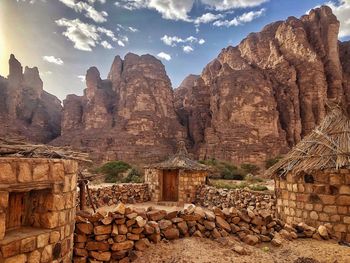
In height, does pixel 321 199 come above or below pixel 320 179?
below

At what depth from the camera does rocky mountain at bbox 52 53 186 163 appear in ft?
194

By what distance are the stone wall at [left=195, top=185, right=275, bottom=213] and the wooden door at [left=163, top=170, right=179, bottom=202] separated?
195 centimetres

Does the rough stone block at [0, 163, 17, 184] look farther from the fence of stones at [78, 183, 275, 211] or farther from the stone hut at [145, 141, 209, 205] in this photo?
the stone hut at [145, 141, 209, 205]

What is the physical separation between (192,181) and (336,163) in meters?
12.9

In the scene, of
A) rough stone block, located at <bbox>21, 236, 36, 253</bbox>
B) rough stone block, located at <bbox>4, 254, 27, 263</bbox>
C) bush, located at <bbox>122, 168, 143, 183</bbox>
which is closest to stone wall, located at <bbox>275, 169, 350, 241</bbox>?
rough stone block, located at <bbox>21, 236, 36, 253</bbox>

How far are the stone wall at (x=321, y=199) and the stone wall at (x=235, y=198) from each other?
4.52m

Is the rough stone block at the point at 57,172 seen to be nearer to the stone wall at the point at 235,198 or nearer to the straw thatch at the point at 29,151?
the straw thatch at the point at 29,151

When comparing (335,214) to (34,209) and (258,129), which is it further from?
(258,129)

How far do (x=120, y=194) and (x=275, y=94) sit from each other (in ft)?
156

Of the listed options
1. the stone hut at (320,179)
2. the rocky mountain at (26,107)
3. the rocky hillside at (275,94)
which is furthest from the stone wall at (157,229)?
the rocky mountain at (26,107)

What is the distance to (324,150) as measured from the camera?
27.3ft

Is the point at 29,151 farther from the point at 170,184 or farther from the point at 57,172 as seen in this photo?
the point at 170,184

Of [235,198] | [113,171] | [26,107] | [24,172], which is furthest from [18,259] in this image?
[26,107]

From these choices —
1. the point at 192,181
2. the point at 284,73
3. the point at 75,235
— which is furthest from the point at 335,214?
the point at 284,73
